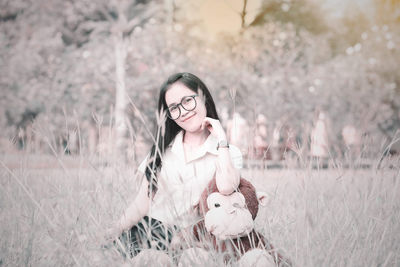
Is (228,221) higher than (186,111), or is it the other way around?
(186,111)

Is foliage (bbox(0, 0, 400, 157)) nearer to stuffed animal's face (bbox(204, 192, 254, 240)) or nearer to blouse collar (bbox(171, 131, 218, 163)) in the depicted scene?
blouse collar (bbox(171, 131, 218, 163))

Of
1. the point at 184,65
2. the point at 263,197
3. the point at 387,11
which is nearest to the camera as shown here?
the point at 263,197

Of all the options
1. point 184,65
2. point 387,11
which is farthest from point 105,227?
point 387,11

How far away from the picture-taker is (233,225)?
0.72m

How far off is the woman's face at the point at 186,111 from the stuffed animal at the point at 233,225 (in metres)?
0.17

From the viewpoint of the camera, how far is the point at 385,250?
87cm

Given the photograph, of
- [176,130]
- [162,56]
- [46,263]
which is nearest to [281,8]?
[162,56]

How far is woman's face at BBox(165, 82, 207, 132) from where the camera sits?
91cm

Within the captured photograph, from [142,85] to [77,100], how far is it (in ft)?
3.09

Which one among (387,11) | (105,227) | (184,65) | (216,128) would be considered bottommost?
(105,227)

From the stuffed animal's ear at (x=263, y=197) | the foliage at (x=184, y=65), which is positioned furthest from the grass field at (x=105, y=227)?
the foliage at (x=184, y=65)

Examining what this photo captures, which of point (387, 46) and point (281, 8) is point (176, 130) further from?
point (387, 46)

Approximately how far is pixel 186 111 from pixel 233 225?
315 mm

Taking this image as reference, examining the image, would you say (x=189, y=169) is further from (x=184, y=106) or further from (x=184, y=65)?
(x=184, y=65)
